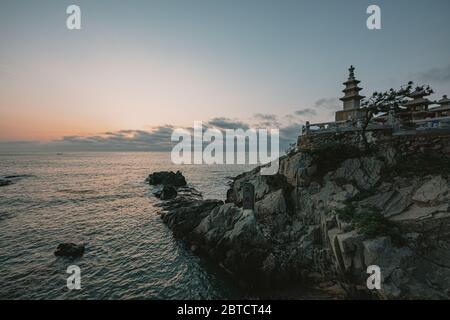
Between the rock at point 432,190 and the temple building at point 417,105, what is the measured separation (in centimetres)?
1175

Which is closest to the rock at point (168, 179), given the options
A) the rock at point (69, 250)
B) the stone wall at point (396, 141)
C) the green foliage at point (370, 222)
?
the rock at point (69, 250)

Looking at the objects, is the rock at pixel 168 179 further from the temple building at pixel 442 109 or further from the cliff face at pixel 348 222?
the temple building at pixel 442 109

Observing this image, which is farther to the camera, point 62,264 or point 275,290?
point 62,264

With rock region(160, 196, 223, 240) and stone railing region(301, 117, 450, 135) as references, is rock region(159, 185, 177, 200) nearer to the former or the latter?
rock region(160, 196, 223, 240)

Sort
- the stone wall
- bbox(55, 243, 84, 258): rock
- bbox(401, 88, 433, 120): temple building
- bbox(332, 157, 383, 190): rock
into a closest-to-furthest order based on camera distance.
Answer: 1. the stone wall
2. bbox(332, 157, 383, 190): rock
3. bbox(55, 243, 84, 258): rock
4. bbox(401, 88, 433, 120): temple building

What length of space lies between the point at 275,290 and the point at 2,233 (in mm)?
32498

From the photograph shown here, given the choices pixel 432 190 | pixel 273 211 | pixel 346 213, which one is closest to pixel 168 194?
pixel 273 211

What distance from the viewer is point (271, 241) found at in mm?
21531

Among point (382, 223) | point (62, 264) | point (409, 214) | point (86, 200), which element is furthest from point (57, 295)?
point (86, 200)

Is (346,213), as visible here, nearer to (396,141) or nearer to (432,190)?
(432,190)

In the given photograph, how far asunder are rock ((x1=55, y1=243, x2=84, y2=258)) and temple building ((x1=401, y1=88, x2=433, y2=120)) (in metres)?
37.2

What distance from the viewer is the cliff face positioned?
1495cm

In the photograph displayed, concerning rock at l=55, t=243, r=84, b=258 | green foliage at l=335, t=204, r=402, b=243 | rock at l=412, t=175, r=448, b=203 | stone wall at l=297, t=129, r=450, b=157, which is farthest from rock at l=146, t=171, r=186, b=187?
rock at l=412, t=175, r=448, b=203

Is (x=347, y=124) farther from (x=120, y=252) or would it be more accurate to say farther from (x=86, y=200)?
(x=86, y=200)
